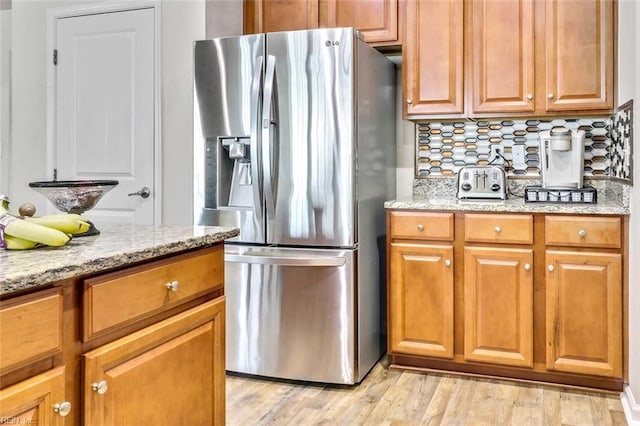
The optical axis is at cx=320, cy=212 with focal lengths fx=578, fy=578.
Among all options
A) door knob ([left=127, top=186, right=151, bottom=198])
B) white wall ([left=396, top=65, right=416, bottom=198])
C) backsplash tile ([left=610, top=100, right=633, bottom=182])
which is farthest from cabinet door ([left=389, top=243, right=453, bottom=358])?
door knob ([left=127, top=186, right=151, bottom=198])

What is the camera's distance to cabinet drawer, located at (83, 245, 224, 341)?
1.26 meters

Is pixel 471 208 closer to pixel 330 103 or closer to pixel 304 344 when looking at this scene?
pixel 330 103

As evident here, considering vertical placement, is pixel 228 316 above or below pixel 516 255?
below

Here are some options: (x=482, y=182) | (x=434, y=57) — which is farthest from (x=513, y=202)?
(x=434, y=57)

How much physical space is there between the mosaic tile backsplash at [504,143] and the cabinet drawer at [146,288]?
2.08 meters

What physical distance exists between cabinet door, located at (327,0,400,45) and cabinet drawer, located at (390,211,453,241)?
3.31 feet

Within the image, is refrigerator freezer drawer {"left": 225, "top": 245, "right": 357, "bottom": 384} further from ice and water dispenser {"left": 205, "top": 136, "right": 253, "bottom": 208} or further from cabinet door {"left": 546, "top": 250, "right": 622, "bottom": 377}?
cabinet door {"left": 546, "top": 250, "right": 622, "bottom": 377}

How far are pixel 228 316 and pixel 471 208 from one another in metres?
1.36

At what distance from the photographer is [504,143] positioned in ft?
11.1

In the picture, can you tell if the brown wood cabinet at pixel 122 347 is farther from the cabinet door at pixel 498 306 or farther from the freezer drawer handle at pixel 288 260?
the cabinet door at pixel 498 306

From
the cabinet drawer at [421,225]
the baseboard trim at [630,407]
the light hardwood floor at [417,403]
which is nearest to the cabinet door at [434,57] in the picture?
the cabinet drawer at [421,225]

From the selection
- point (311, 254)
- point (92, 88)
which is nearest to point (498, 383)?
point (311, 254)

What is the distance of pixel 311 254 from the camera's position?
111 inches

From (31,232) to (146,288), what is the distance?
289mm
